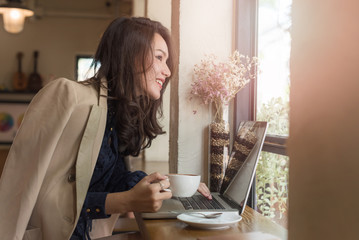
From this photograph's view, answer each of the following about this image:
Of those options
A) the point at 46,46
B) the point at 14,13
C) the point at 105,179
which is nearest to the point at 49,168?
the point at 105,179

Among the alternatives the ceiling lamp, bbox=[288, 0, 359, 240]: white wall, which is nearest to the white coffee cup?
bbox=[288, 0, 359, 240]: white wall

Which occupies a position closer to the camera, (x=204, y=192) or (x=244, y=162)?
(x=244, y=162)

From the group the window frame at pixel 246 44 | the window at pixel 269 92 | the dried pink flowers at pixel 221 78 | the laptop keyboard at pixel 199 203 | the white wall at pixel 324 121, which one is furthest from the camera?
the window frame at pixel 246 44

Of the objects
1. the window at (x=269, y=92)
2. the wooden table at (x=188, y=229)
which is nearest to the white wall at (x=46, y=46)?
the window at (x=269, y=92)

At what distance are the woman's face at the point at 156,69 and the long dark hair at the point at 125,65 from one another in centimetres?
2

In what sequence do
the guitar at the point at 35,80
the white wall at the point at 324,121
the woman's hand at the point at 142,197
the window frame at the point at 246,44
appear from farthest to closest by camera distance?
the guitar at the point at 35,80 → the window frame at the point at 246,44 → the woman's hand at the point at 142,197 → the white wall at the point at 324,121

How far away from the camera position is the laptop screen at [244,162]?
131 cm

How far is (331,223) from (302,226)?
6 centimetres

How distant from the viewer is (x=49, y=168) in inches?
51.2

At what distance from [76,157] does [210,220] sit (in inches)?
18.0

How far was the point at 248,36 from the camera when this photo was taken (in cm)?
183

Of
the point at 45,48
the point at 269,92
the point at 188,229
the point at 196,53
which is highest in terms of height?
the point at 45,48

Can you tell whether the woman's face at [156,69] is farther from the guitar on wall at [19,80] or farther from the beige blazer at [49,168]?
the guitar on wall at [19,80]

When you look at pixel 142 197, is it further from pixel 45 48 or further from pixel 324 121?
pixel 45 48
